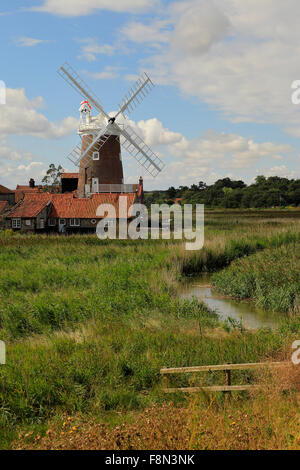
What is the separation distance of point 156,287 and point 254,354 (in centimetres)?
633

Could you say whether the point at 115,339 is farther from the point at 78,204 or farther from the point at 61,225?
the point at 61,225

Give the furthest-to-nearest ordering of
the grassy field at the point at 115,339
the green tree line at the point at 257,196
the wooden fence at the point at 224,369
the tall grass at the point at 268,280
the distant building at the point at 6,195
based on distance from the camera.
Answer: the green tree line at the point at 257,196, the distant building at the point at 6,195, the tall grass at the point at 268,280, the wooden fence at the point at 224,369, the grassy field at the point at 115,339

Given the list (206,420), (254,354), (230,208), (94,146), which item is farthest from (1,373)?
(230,208)

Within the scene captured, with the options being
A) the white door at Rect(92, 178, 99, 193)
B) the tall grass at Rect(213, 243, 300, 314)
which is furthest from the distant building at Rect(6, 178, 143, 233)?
the tall grass at Rect(213, 243, 300, 314)

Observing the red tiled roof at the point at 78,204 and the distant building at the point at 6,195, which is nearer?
the red tiled roof at the point at 78,204

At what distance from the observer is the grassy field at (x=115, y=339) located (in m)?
5.04

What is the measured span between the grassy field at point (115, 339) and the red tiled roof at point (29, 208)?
14472mm

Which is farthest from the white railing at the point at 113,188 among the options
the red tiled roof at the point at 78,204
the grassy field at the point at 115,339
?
the grassy field at the point at 115,339

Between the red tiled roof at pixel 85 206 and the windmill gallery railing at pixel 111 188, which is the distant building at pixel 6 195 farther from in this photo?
the windmill gallery railing at pixel 111 188

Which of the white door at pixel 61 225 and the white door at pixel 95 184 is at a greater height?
the white door at pixel 95 184

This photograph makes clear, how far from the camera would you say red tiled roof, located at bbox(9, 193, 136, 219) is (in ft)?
108

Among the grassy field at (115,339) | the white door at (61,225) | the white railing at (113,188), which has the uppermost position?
the white railing at (113,188)

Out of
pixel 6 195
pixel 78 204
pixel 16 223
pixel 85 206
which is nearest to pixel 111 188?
pixel 85 206
